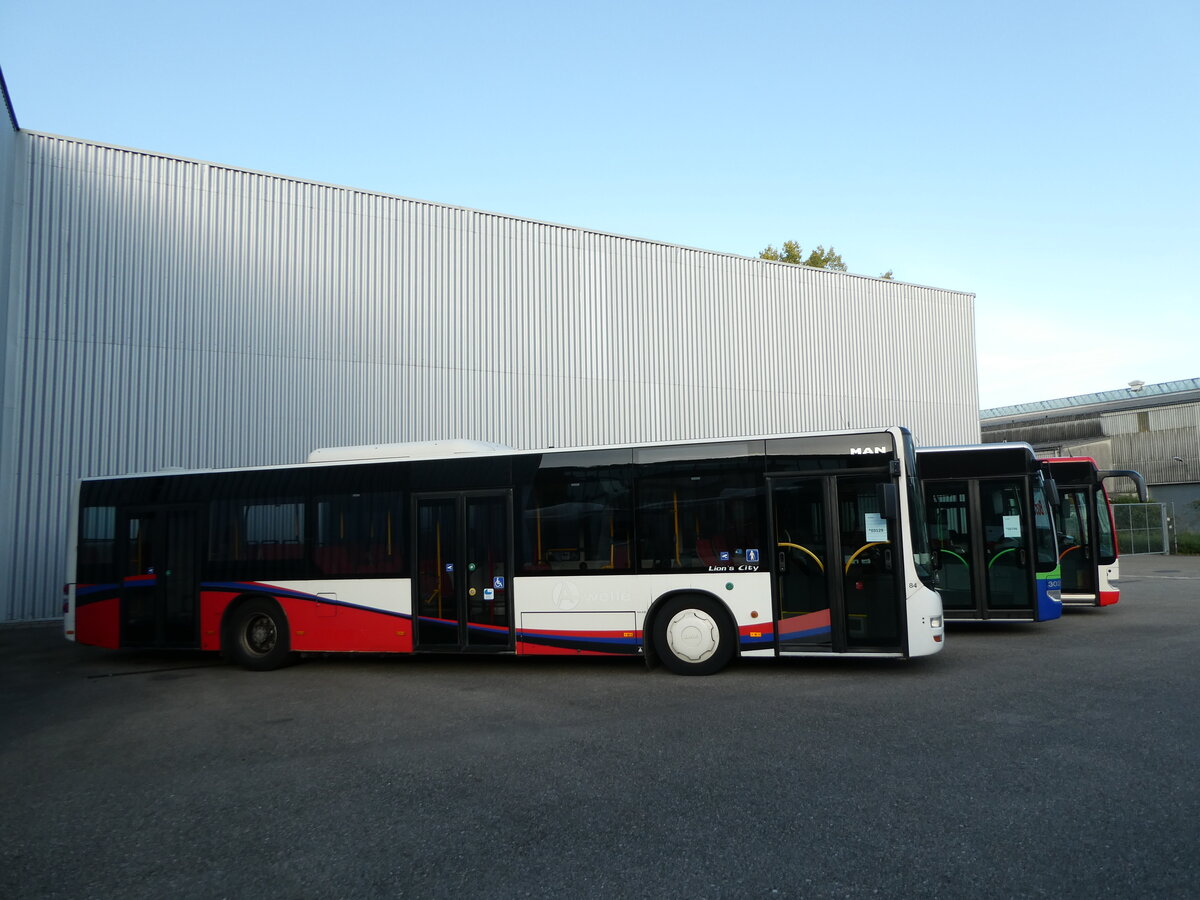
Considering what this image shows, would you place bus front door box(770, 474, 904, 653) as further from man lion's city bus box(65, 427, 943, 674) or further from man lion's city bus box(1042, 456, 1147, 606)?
man lion's city bus box(1042, 456, 1147, 606)

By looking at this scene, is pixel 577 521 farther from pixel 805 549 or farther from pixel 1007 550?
pixel 1007 550

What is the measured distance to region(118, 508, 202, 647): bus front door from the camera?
11836 millimetres

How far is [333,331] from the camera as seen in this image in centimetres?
1988

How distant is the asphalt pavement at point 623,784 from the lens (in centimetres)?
421

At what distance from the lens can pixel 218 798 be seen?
5742 millimetres

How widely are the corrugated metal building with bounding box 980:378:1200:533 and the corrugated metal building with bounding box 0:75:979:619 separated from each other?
86.9 ft

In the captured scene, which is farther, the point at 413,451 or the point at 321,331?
the point at 321,331

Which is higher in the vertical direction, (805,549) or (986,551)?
(805,549)

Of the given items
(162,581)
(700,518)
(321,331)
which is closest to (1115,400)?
(321,331)

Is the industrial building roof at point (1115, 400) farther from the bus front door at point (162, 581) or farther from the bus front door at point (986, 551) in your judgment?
the bus front door at point (162, 581)

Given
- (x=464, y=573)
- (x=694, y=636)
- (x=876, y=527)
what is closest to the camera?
(x=876, y=527)

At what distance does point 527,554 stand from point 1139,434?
153 feet

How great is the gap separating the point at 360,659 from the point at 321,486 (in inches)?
110

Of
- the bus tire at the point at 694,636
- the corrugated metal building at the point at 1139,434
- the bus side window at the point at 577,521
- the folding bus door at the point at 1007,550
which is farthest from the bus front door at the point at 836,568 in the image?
the corrugated metal building at the point at 1139,434
